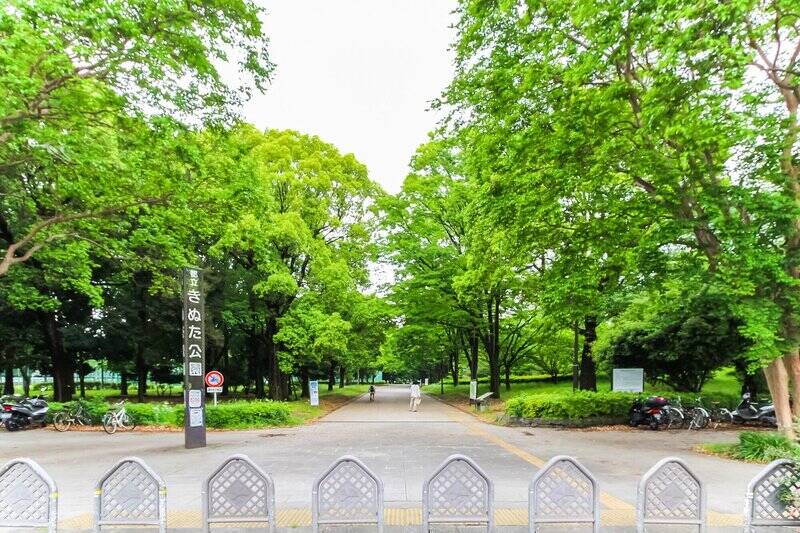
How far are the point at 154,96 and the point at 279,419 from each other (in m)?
12.0

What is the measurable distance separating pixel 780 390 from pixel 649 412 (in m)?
5.49

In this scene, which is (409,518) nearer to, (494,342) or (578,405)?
(578,405)

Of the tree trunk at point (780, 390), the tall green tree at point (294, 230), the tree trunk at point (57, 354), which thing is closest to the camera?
the tree trunk at point (780, 390)

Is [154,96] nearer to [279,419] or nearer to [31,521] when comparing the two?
[31,521]

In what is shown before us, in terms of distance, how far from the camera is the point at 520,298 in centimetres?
2606

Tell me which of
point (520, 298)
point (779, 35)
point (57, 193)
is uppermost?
point (779, 35)

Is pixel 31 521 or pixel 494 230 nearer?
pixel 31 521

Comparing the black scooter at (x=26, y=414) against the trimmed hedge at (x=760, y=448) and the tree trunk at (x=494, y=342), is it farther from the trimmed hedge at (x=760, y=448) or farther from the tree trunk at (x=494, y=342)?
the trimmed hedge at (x=760, y=448)

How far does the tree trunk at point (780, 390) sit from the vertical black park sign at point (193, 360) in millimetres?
14000

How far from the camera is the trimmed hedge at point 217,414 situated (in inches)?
647

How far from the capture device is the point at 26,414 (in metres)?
17.2

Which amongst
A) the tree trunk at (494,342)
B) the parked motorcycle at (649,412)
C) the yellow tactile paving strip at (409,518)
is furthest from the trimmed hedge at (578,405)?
the yellow tactile paving strip at (409,518)

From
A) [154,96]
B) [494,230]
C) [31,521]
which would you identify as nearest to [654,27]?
[494,230]


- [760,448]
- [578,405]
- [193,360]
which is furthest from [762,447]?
[193,360]
